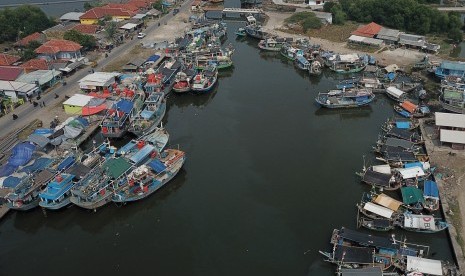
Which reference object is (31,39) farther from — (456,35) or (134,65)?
(456,35)

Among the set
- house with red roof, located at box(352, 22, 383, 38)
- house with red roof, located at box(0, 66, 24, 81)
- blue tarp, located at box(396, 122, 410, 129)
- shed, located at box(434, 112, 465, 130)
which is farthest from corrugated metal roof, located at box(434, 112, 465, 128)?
house with red roof, located at box(0, 66, 24, 81)

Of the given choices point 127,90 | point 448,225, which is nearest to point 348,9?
point 127,90

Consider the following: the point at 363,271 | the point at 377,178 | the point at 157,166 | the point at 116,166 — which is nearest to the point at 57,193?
the point at 116,166

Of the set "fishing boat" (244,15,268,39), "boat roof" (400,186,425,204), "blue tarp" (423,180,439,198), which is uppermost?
"fishing boat" (244,15,268,39)

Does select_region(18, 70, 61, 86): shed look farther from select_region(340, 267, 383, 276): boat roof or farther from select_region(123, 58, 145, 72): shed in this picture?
select_region(340, 267, 383, 276): boat roof

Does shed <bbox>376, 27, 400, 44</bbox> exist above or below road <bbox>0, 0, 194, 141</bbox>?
above

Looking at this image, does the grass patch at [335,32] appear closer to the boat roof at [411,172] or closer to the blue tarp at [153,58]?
the blue tarp at [153,58]
